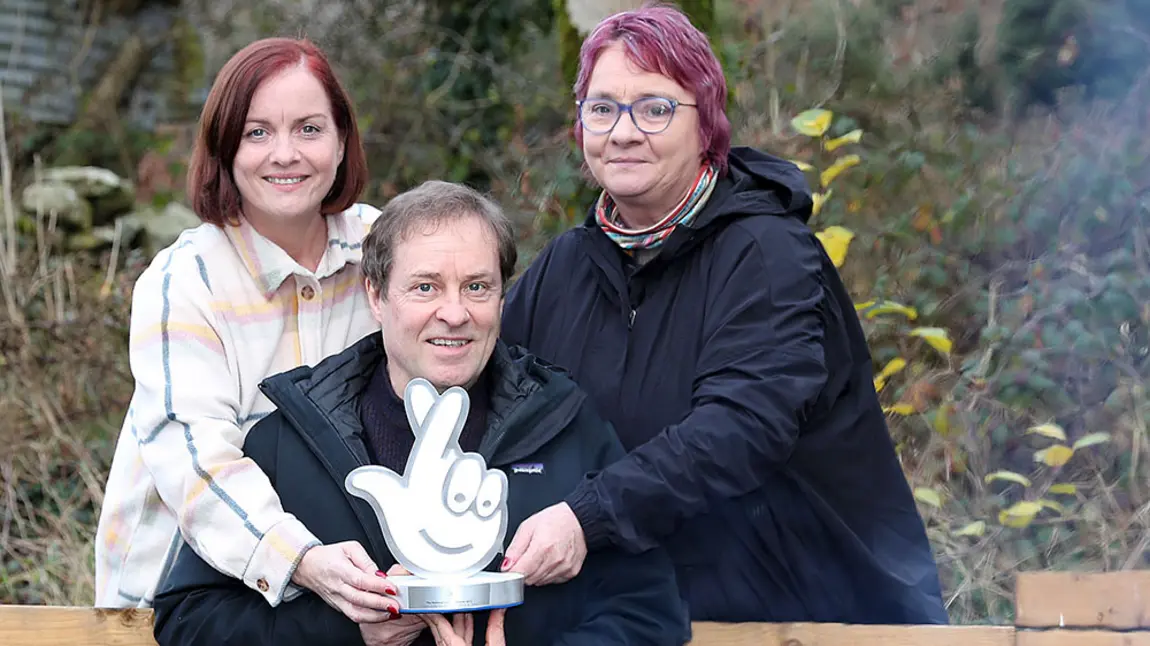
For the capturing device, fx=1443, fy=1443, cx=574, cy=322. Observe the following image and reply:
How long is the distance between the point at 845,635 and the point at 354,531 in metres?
1.00

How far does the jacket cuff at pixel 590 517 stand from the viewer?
271 cm

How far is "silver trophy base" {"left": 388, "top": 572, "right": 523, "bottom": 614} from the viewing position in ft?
8.02

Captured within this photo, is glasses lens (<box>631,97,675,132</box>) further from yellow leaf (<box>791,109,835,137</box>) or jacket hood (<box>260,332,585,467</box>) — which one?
yellow leaf (<box>791,109,835,137</box>)

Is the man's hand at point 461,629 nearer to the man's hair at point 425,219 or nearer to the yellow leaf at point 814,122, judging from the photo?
the man's hair at point 425,219

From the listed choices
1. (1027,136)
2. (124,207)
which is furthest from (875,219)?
(124,207)

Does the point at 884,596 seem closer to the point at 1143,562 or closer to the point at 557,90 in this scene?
the point at 1143,562

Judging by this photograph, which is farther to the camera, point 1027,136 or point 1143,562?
point 1027,136

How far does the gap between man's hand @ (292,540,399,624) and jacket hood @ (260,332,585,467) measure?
201mm

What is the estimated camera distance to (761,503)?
123 inches

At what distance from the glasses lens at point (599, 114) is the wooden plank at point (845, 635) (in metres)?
1.08

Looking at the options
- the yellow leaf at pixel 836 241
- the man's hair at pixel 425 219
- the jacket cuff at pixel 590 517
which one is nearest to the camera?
the jacket cuff at pixel 590 517

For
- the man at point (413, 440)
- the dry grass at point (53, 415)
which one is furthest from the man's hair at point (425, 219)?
the dry grass at point (53, 415)

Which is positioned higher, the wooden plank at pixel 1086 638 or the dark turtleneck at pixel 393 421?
the dark turtleneck at pixel 393 421

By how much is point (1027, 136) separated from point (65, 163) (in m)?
7.26
